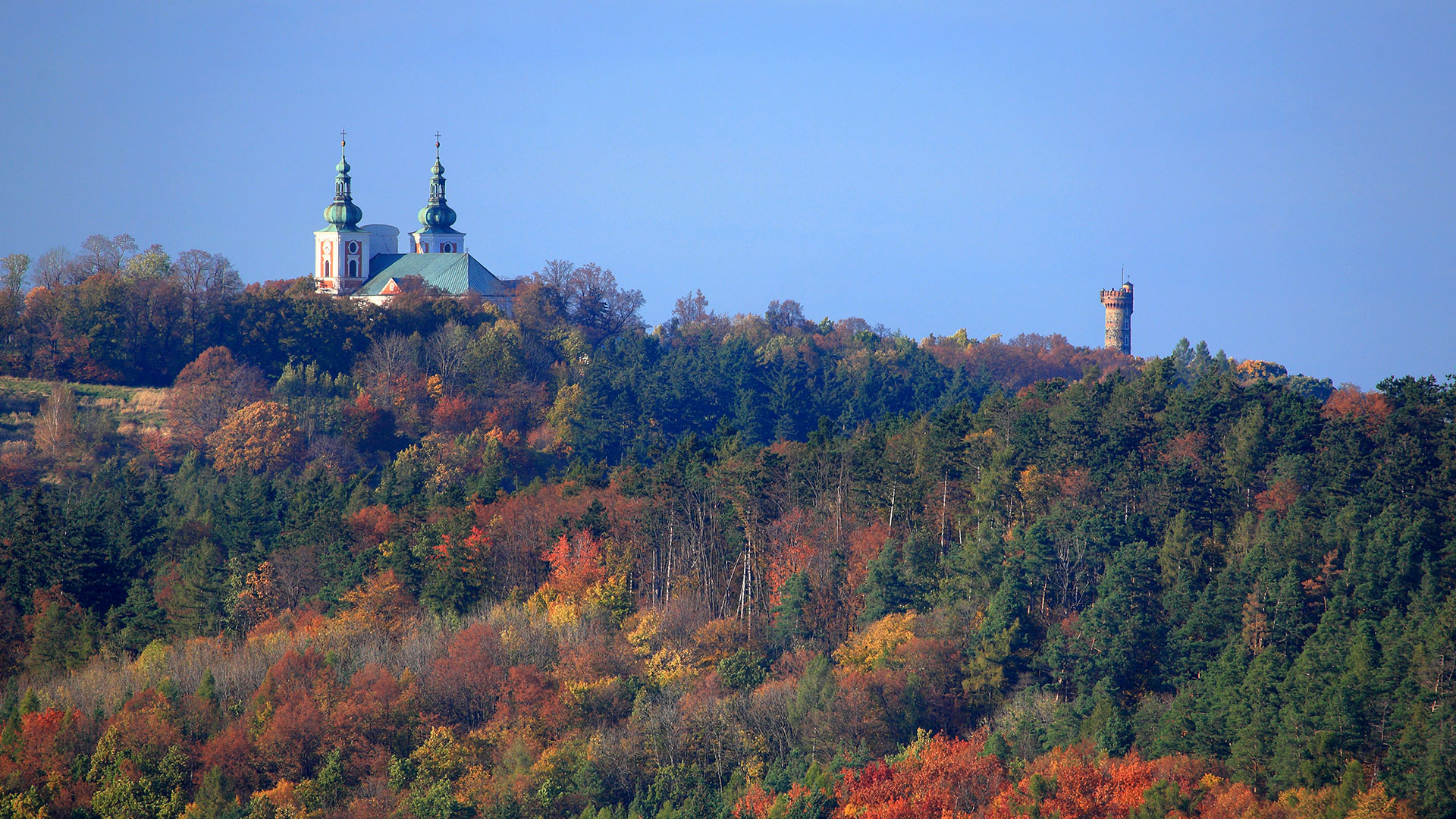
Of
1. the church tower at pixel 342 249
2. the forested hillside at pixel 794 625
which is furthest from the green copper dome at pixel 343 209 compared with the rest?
the forested hillside at pixel 794 625

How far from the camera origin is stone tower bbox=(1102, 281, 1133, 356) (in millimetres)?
134125

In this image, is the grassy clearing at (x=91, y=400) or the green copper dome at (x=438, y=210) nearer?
the grassy clearing at (x=91, y=400)

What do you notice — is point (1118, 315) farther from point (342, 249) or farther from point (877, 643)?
point (877, 643)

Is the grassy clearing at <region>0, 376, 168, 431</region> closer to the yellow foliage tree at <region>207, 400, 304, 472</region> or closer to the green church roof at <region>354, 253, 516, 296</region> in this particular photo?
the yellow foliage tree at <region>207, 400, 304, 472</region>

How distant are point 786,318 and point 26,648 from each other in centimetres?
6785

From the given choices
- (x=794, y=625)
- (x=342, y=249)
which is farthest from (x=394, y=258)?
(x=794, y=625)

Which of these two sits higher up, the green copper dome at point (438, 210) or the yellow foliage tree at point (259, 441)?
the green copper dome at point (438, 210)

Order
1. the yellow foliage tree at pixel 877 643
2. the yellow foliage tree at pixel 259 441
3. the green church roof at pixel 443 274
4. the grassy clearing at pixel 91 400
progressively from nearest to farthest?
1. the yellow foliage tree at pixel 877 643
2. the yellow foliage tree at pixel 259 441
3. the grassy clearing at pixel 91 400
4. the green church roof at pixel 443 274

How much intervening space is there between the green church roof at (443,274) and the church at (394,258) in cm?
5

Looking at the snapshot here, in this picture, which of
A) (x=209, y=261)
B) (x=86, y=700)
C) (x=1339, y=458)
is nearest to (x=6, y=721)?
(x=86, y=700)

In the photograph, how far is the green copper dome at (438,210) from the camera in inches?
4936

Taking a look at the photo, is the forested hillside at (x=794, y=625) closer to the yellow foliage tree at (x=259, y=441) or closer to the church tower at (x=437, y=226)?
the yellow foliage tree at (x=259, y=441)

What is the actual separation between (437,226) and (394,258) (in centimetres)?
639

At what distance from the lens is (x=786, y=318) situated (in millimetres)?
116250
